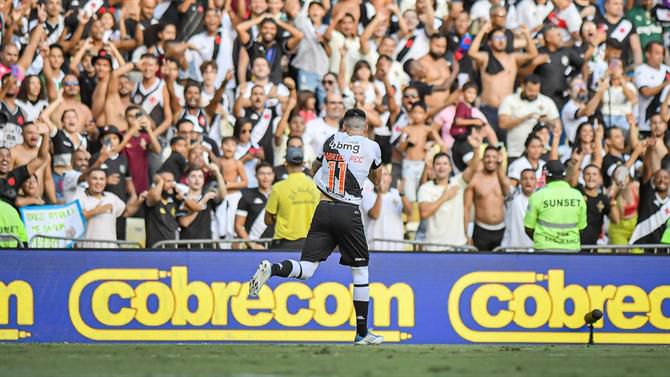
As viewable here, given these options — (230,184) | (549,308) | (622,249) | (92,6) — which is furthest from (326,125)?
(549,308)

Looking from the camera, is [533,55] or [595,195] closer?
[595,195]

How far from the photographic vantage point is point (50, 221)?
1630 cm

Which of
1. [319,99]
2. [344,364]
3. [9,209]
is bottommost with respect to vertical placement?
[344,364]

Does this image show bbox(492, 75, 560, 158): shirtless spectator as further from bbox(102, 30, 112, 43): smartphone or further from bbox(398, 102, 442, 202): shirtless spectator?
bbox(102, 30, 112, 43): smartphone

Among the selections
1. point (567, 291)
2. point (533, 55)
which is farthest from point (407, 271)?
point (533, 55)

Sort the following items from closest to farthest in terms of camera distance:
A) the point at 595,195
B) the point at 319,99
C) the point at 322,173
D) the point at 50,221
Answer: the point at 322,173
the point at 50,221
the point at 595,195
the point at 319,99

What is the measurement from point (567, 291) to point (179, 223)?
16.4ft

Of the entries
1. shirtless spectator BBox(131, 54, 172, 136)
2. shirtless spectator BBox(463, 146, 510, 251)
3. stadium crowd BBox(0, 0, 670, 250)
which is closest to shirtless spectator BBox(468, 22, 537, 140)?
stadium crowd BBox(0, 0, 670, 250)

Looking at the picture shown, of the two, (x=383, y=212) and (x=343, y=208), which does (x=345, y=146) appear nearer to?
(x=343, y=208)

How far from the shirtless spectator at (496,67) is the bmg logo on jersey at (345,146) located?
7.79 metres

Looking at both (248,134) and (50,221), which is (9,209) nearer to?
(50,221)

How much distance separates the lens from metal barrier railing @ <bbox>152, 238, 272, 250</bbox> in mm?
15372

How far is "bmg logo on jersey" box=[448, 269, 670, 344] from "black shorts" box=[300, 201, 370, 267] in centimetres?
307

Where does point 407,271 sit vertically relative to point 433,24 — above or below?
below
